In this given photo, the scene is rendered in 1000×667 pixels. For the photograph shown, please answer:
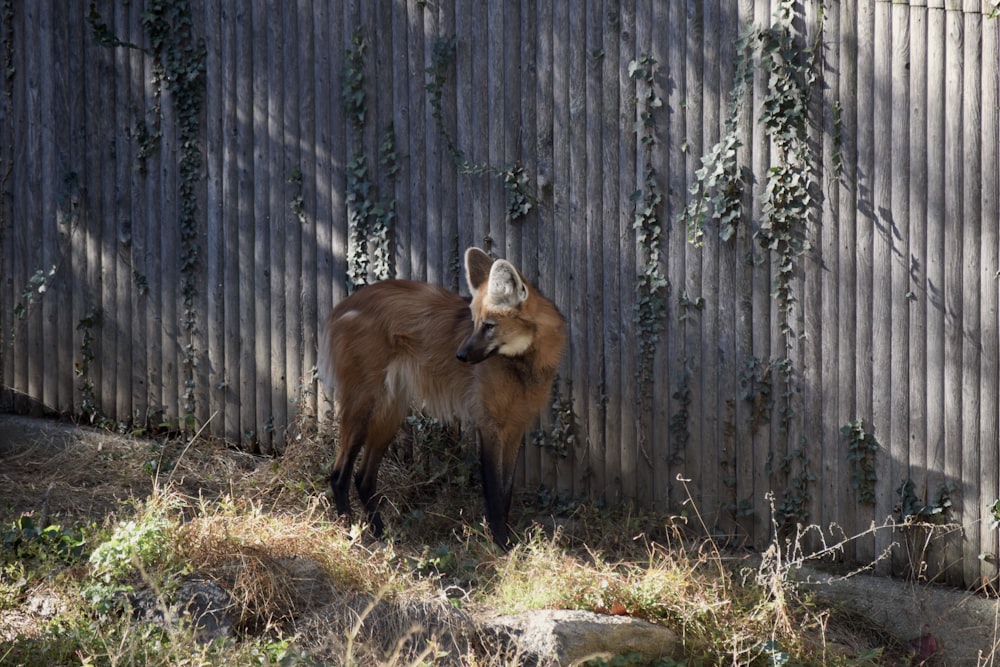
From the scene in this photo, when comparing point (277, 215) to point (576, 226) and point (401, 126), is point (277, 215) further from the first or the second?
point (576, 226)

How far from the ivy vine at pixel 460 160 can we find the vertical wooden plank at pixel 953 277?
1843 millimetres

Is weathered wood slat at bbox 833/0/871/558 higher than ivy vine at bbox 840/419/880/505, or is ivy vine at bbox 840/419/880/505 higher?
weathered wood slat at bbox 833/0/871/558

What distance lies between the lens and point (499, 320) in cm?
478

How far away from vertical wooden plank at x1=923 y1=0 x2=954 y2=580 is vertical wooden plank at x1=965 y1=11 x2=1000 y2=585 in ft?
0.47

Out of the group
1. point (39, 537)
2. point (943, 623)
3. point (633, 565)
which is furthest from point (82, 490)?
point (943, 623)

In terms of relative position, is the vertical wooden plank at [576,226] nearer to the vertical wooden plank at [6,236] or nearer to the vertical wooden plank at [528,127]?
the vertical wooden plank at [528,127]

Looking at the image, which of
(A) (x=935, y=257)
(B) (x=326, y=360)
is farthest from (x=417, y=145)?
(A) (x=935, y=257)

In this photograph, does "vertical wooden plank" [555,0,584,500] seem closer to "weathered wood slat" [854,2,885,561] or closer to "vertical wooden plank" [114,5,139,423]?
"weathered wood slat" [854,2,885,561]

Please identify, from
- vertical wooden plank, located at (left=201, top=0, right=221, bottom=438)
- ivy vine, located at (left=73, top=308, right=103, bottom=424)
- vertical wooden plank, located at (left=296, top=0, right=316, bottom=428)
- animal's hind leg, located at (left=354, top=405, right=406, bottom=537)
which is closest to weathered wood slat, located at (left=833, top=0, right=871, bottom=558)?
animal's hind leg, located at (left=354, top=405, right=406, bottom=537)

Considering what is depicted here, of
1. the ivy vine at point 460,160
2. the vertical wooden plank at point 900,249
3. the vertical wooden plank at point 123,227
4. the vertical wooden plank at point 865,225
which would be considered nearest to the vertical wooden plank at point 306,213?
the ivy vine at point 460,160

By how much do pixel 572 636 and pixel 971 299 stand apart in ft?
6.71

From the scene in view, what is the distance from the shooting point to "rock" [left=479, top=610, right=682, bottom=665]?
3.55m

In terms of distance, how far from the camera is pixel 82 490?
18.0ft

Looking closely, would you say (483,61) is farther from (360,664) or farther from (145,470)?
(360,664)
